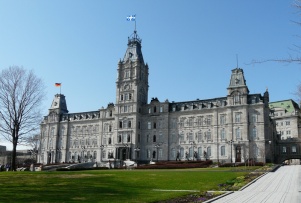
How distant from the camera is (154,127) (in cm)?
8488

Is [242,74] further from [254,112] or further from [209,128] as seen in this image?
[209,128]

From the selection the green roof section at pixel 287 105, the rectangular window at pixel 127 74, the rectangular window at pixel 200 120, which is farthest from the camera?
the green roof section at pixel 287 105

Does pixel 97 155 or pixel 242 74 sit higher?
pixel 242 74

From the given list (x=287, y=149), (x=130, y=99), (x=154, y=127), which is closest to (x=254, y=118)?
(x=287, y=149)

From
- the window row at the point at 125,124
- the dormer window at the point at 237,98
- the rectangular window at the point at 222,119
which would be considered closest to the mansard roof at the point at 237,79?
the dormer window at the point at 237,98

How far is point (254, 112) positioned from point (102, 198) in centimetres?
6115

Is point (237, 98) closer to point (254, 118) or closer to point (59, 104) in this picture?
point (254, 118)

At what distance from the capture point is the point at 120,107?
87250mm

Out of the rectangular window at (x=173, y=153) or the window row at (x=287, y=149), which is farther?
Result: the window row at (x=287, y=149)

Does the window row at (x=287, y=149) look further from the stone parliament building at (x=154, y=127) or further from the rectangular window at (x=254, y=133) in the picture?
the rectangular window at (x=254, y=133)

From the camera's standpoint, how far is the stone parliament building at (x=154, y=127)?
72.4 m

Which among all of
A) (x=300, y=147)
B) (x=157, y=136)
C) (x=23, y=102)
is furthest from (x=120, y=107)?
(x=300, y=147)

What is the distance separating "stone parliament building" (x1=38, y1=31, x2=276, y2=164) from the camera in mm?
72375

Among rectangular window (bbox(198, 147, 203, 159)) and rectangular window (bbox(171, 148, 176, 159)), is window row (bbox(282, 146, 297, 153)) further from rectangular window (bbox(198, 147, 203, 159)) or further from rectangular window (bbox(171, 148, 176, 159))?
rectangular window (bbox(171, 148, 176, 159))
